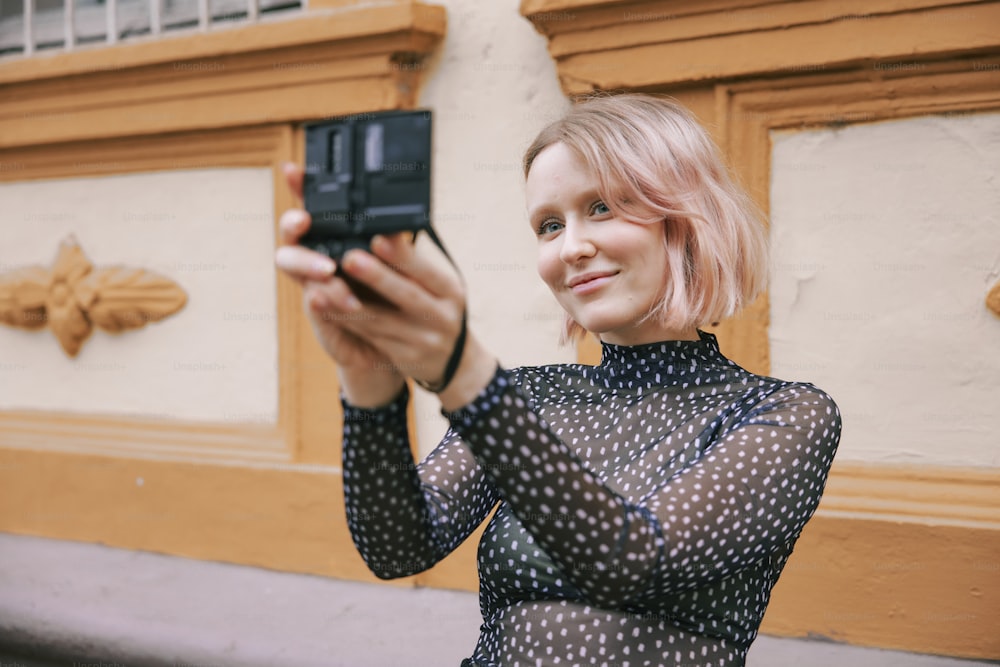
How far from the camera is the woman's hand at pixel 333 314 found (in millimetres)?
1017

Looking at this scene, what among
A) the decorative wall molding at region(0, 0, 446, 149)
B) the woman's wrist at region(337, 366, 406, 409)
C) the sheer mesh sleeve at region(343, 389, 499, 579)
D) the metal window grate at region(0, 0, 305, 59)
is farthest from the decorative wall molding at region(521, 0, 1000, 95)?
the woman's wrist at region(337, 366, 406, 409)

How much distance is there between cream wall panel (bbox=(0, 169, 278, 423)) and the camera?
13.5 ft

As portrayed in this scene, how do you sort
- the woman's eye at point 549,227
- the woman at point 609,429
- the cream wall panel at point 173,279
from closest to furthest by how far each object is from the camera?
the woman at point 609,429 → the woman's eye at point 549,227 → the cream wall panel at point 173,279

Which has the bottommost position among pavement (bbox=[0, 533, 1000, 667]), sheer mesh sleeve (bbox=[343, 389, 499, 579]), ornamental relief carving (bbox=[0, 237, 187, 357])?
pavement (bbox=[0, 533, 1000, 667])

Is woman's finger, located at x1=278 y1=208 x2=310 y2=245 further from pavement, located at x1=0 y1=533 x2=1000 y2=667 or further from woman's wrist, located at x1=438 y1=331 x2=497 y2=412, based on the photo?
pavement, located at x1=0 y1=533 x2=1000 y2=667

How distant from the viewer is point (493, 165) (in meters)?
3.55

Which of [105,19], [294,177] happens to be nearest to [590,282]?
[294,177]

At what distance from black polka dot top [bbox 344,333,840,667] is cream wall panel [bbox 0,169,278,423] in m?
2.49

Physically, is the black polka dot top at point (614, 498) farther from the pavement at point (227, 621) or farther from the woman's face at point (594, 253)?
the pavement at point (227, 621)

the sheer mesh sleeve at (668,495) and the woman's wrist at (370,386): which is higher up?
the woman's wrist at (370,386)

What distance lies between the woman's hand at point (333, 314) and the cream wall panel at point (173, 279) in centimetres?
296

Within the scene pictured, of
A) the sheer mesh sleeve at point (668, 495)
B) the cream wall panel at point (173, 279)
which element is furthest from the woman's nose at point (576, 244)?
the cream wall panel at point (173, 279)

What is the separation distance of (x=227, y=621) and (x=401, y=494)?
242cm

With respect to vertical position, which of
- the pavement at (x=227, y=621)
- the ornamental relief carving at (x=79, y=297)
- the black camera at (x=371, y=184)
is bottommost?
the pavement at (x=227, y=621)
